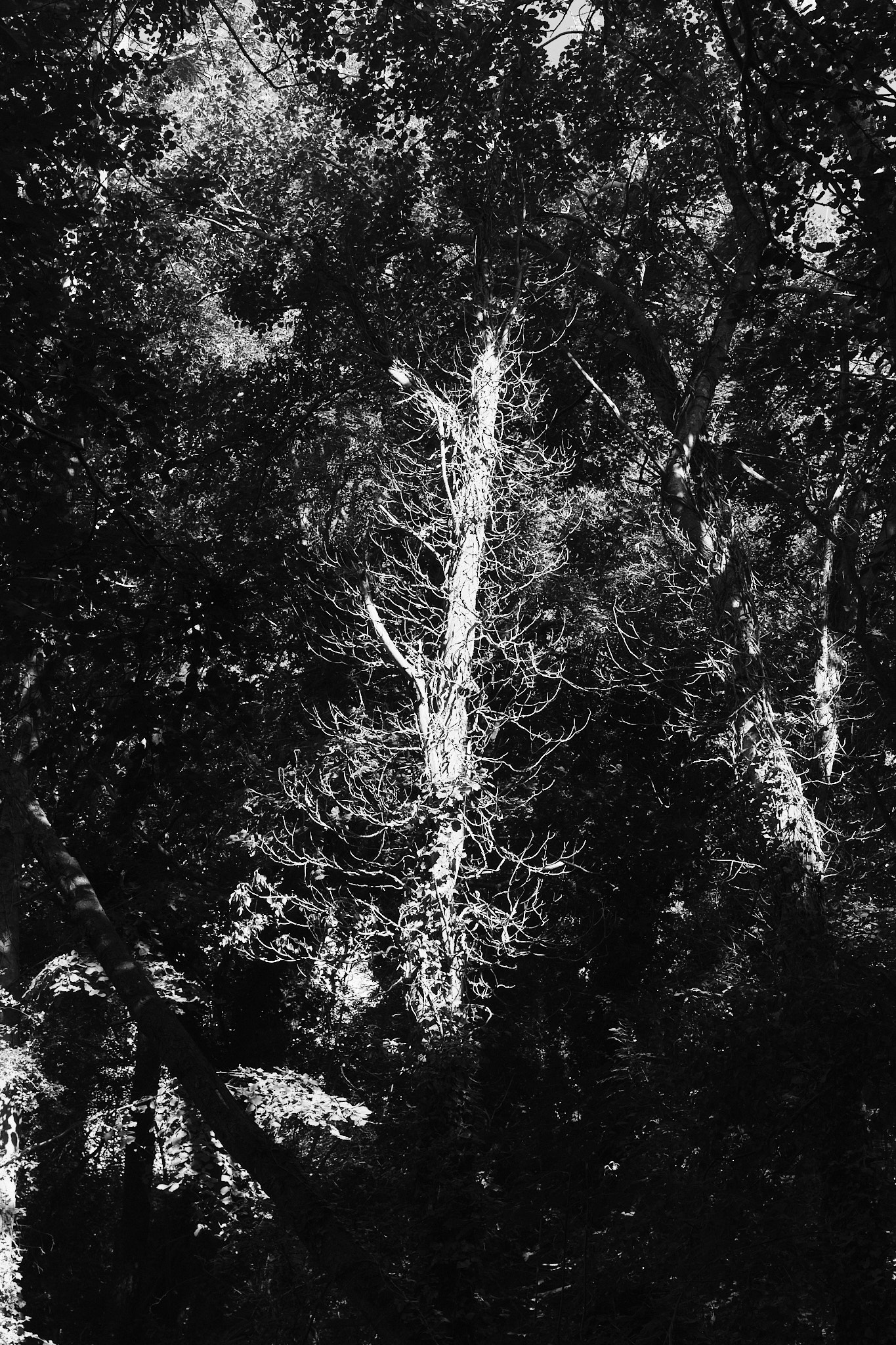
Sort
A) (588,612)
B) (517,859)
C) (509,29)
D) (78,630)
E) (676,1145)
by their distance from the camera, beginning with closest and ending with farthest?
(78,630) → (676,1145) → (517,859) → (509,29) → (588,612)

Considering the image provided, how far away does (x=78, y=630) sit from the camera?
4.38 m

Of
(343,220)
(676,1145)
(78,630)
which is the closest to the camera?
(78,630)

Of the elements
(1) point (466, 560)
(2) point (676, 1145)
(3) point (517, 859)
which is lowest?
(2) point (676, 1145)

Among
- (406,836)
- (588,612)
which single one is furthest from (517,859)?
(588,612)

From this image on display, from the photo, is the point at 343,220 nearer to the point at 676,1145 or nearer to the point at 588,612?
the point at 588,612

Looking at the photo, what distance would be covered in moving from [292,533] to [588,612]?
341 cm

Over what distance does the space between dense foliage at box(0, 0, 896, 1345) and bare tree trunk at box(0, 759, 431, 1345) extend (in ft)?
0.08

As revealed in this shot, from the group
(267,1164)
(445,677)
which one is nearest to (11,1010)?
(445,677)

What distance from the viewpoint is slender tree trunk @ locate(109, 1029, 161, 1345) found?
42.8 ft

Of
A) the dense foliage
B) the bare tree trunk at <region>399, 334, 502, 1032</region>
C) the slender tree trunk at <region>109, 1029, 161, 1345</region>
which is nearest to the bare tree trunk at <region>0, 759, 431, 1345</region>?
the dense foliage

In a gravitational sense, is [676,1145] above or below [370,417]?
below

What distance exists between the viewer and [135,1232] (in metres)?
13.9

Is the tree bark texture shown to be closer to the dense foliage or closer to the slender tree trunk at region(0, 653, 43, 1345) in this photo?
the dense foliage

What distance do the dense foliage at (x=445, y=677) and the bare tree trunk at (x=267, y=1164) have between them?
0.02 m
